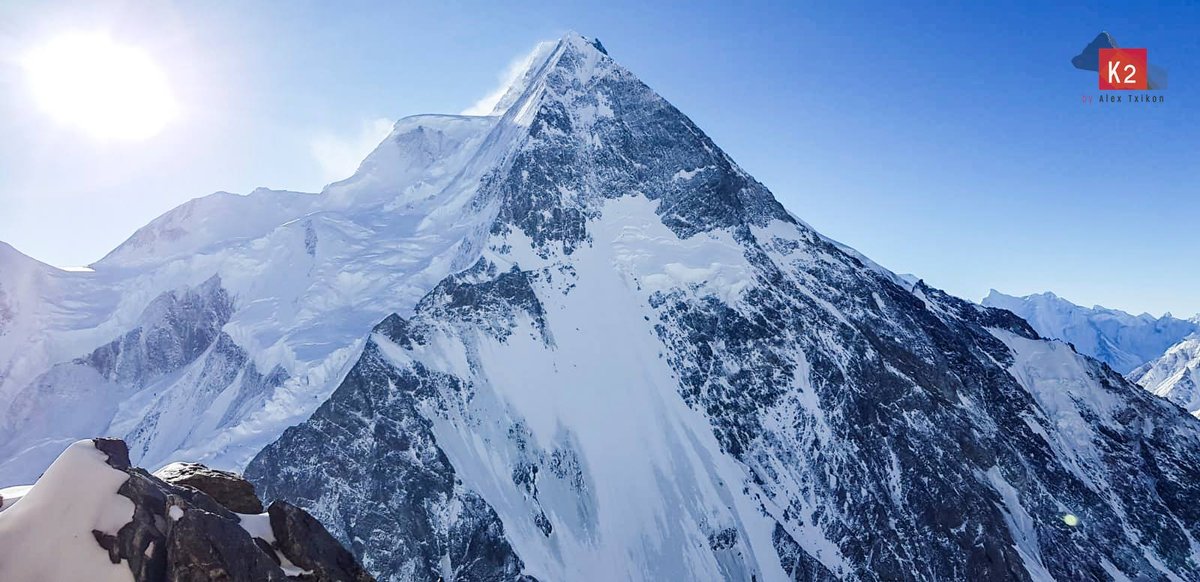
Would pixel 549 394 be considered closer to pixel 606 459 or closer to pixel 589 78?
pixel 606 459

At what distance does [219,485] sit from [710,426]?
308ft

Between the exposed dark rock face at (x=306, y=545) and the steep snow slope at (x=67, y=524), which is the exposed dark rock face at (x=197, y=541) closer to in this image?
the exposed dark rock face at (x=306, y=545)

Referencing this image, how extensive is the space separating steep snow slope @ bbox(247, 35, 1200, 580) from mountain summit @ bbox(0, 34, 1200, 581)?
43 centimetres

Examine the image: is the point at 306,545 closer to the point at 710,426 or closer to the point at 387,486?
the point at 387,486

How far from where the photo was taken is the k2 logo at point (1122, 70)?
8056cm

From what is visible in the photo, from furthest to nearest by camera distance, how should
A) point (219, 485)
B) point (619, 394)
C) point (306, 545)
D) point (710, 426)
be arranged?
1. point (619, 394)
2. point (710, 426)
3. point (219, 485)
4. point (306, 545)

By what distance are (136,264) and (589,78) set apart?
13361cm

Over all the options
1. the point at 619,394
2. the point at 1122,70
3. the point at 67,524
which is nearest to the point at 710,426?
the point at 619,394

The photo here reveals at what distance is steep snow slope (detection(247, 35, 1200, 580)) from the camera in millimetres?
92375

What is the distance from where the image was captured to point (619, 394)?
376 feet

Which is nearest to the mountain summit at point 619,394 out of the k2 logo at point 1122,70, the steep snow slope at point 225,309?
the steep snow slope at point 225,309

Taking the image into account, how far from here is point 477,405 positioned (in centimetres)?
10481

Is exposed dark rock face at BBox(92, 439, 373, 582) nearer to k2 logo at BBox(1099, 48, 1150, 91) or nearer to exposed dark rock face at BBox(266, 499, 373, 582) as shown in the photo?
exposed dark rock face at BBox(266, 499, 373, 582)

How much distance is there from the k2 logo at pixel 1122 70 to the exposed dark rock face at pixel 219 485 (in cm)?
9784
